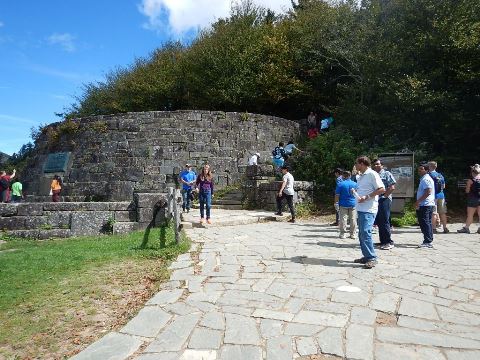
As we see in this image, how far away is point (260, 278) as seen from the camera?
4.83 metres

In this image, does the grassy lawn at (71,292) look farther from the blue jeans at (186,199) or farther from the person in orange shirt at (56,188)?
the person in orange shirt at (56,188)

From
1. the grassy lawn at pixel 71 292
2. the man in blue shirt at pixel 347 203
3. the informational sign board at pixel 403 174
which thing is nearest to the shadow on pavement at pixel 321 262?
the grassy lawn at pixel 71 292

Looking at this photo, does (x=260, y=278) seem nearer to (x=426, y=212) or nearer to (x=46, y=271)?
(x=46, y=271)

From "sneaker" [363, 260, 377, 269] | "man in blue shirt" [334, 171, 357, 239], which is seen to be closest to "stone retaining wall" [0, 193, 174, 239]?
"man in blue shirt" [334, 171, 357, 239]

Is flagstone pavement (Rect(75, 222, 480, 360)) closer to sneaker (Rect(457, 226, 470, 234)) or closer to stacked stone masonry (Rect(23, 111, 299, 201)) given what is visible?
sneaker (Rect(457, 226, 470, 234))

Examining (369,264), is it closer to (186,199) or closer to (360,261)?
(360,261)

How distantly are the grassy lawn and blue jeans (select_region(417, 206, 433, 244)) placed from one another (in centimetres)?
448

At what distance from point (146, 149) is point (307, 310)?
43.4ft

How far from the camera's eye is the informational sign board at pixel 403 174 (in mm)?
10352

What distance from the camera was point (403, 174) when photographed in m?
10.4

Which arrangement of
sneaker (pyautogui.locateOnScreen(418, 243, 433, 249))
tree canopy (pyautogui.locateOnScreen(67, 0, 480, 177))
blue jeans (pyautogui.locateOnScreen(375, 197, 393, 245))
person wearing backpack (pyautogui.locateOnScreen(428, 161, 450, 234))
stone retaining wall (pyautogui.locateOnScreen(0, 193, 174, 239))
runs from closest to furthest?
1. blue jeans (pyautogui.locateOnScreen(375, 197, 393, 245))
2. sneaker (pyautogui.locateOnScreen(418, 243, 433, 249))
3. person wearing backpack (pyautogui.locateOnScreen(428, 161, 450, 234))
4. stone retaining wall (pyautogui.locateOnScreen(0, 193, 174, 239))
5. tree canopy (pyautogui.locateOnScreen(67, 0, 480, 177))

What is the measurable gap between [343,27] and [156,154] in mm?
10810

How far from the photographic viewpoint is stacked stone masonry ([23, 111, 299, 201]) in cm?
1548

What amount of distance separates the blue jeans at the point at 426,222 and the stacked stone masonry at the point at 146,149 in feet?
32.5
